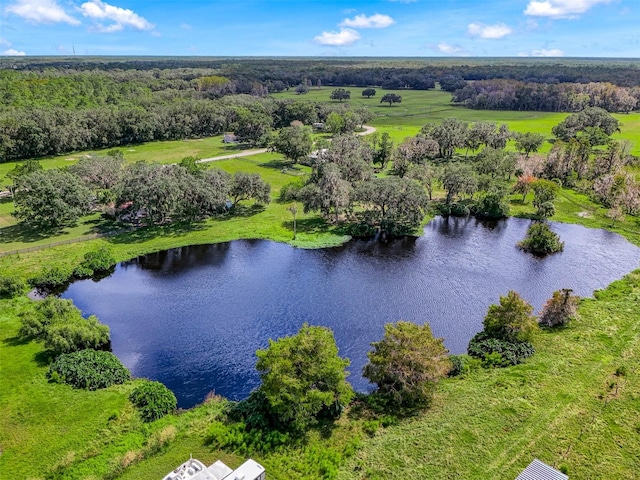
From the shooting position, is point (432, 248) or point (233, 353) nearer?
point (233, 353)

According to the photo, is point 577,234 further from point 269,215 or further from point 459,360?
point 269,215

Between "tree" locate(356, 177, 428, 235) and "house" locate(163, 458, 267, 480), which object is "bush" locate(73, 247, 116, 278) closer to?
"tree" locate(356, 177, 428, 235)

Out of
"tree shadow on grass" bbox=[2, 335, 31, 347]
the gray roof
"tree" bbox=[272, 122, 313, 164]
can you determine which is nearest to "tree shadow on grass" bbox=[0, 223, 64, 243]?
"tree shadow on grass" bbox=[2, 335, 31, 347]

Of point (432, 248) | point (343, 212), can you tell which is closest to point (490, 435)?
point (432, 248)

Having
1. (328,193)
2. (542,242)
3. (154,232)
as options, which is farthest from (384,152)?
(154,232)

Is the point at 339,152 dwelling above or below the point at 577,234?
above

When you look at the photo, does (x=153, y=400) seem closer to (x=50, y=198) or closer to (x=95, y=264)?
(x=95, y=264)
